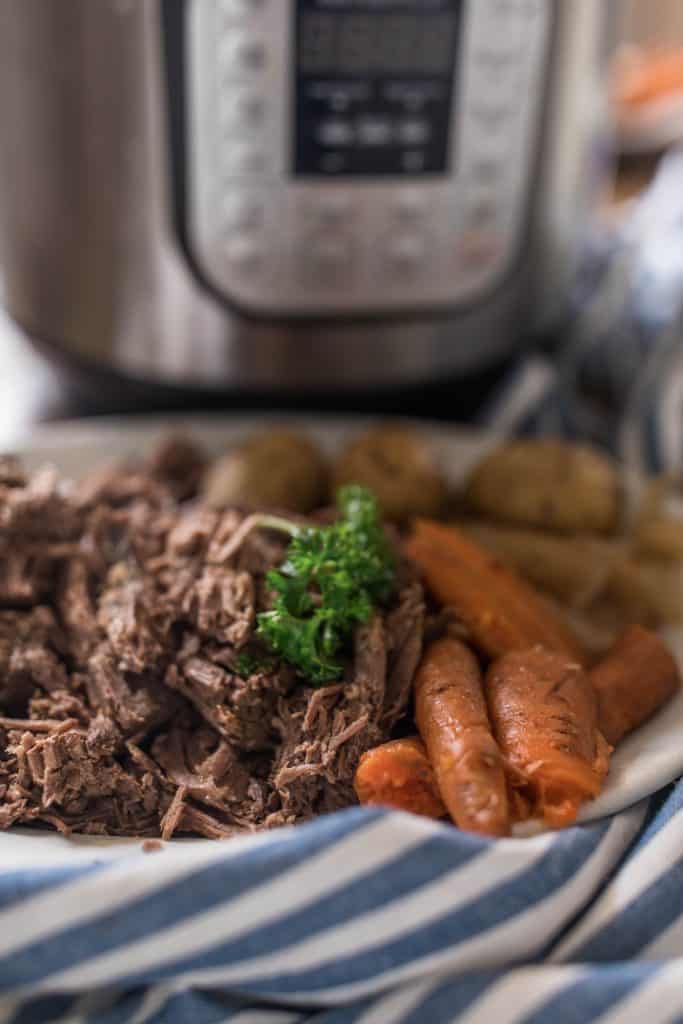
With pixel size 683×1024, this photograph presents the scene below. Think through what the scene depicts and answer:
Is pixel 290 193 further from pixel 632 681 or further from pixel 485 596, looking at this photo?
pixel 632 681

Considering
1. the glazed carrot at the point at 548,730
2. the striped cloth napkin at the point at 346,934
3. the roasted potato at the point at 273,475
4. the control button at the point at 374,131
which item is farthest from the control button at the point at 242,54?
the striped cloth napkin at the point at 346,934

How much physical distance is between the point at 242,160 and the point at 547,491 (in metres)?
0.44

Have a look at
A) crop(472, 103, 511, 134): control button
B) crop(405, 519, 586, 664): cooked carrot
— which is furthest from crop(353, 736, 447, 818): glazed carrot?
crop(472, 103, 511, 134): control button

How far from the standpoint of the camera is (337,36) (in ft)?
3.12

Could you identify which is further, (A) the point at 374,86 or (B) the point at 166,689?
(A) the point at 374,86

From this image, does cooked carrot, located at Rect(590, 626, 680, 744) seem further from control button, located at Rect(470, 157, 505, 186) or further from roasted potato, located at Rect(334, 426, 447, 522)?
control button, located at Rect(470, 157, 505, 186)

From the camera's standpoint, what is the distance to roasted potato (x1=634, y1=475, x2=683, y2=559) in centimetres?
100

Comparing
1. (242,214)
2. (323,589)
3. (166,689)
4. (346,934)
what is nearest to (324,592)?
(323,589)

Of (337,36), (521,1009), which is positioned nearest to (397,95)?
(337,36)

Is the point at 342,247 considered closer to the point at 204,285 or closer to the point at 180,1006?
the point at 204,285

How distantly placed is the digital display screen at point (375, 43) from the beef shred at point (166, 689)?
442 mm

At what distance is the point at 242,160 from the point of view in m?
1.00

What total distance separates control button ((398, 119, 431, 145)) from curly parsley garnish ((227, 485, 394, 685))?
419 mm

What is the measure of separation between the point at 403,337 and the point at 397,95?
0.80ft
